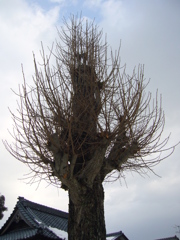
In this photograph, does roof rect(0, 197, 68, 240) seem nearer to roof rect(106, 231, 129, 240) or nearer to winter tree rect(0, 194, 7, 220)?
roof rect(106, 231, 129, 240)

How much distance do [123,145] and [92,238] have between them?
1860mm

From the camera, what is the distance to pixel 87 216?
4.58 metres

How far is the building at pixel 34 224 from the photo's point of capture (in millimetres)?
11275

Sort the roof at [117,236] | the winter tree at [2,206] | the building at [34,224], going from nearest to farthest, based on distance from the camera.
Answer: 1. the building at [34,224]
2. the roof at [117,236]
3. the winter tree at [2,206]

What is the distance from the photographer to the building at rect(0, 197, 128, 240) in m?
11.3

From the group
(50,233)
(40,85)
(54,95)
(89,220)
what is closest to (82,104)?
(54,95)

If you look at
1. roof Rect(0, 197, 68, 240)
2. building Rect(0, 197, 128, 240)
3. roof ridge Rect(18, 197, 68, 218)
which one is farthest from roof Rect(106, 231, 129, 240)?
roof ridge Rect(18, 197, 68, 218)

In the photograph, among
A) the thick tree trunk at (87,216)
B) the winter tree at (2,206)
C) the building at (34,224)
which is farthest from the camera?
the winter tree at (2,206)

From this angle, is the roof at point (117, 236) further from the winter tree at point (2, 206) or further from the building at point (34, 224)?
the winter tree at point (2, 206)

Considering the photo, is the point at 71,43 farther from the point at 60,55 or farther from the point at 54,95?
Answer: the point at 54,95

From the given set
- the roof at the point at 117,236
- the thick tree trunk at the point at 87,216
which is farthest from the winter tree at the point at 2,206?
the thick tree trunk at the point at 87,216

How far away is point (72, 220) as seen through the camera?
4699mm

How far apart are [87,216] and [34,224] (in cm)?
855

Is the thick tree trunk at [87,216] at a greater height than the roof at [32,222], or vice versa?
the roof at [32,222]
